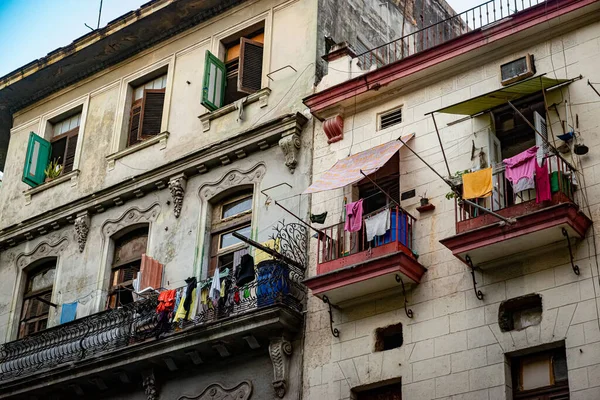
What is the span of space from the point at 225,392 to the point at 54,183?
942 centimetres

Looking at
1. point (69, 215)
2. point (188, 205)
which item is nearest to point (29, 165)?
point (69, 215)

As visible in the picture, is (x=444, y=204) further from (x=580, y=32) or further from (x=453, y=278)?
(x=580, y=32)

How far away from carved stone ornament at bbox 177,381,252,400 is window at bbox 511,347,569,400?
5.47 meters

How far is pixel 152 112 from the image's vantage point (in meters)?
25.6

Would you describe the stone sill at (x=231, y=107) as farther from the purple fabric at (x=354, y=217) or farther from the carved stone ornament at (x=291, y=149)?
the purple fabric at (x=354, y=217)

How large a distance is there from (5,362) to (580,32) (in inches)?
576

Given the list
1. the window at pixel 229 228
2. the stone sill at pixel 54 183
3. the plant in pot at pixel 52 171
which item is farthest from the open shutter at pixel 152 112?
the window at pixel 229 228

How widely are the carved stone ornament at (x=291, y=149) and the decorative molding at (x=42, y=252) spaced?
684 centimetres

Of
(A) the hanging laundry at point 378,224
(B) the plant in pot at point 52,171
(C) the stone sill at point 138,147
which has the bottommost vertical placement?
(A) the hanging laundry at point 378,224

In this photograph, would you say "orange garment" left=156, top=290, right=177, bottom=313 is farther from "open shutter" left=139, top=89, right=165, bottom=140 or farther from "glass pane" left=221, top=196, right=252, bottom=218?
"open shutter" left=139, top=89, right=165, bottom=140

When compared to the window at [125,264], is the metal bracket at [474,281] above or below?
below

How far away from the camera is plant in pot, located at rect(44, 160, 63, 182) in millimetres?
27047

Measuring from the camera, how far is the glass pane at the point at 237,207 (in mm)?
22250

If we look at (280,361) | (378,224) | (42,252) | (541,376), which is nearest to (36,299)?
(42,252)
